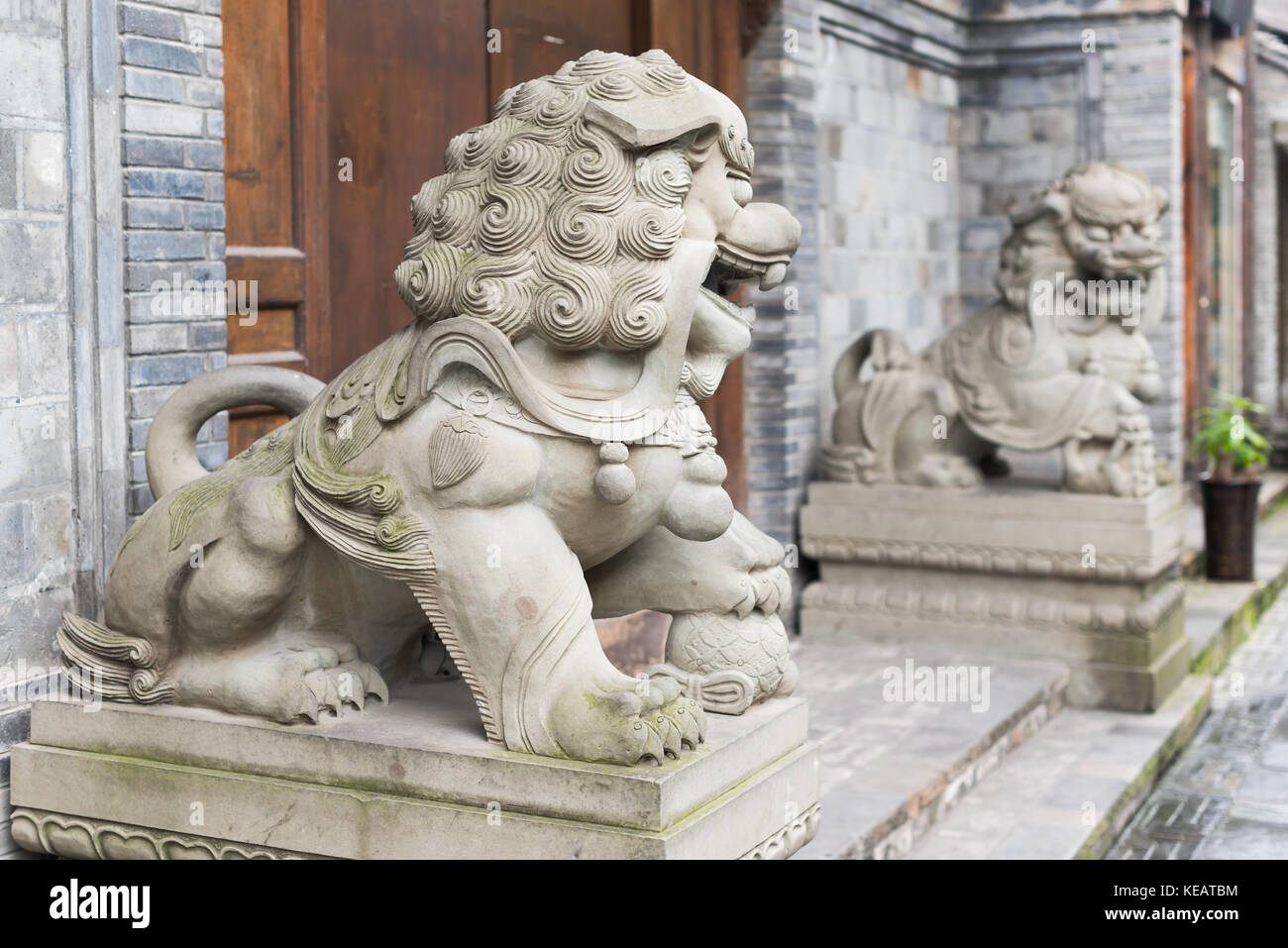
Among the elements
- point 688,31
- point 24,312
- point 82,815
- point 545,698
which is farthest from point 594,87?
point 688,31

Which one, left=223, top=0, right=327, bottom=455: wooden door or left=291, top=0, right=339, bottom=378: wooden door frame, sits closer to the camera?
left=223, top=0, right=327, bottom=455: wooden door

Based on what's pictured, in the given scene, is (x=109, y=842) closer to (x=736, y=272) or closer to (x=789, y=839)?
(x=789, y=839)

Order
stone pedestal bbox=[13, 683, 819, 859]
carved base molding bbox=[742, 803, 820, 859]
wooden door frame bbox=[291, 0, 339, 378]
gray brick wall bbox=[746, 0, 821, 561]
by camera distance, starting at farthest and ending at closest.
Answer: gray brick wall bbox=[746, 0, 821, 561]
wooden door frame bbox=[291, 0, 339, 378]
carved base molding bbox=[742, 803, 820, 859]
stone pedestal bbox=[13, 683, 819, 859]

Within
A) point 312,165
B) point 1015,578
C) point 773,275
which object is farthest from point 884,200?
point 773,275

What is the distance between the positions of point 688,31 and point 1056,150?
3.93m

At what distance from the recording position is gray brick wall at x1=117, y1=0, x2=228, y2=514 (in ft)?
12.0

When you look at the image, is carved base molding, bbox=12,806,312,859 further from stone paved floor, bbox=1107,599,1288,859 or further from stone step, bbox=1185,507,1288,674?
stone step, bbox=1185,507,1288,674

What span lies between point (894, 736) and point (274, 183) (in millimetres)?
2862

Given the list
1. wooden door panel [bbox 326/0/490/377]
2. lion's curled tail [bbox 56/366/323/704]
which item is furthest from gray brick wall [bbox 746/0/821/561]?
lion's curled tail [bbox 56/366/323/704]

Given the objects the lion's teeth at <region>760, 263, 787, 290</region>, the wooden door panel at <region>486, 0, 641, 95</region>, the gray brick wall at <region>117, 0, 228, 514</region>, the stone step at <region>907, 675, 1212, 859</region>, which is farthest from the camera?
the wooden door panel at <region>486, 0, 641, 95</region>

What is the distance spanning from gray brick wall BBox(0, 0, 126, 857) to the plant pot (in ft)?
23.0

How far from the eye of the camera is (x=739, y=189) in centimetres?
302

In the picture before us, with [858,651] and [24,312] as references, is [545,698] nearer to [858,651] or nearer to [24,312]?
[24,312]

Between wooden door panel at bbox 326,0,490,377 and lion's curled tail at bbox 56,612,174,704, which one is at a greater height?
wooden door panel at bbox 326,0,490,377
